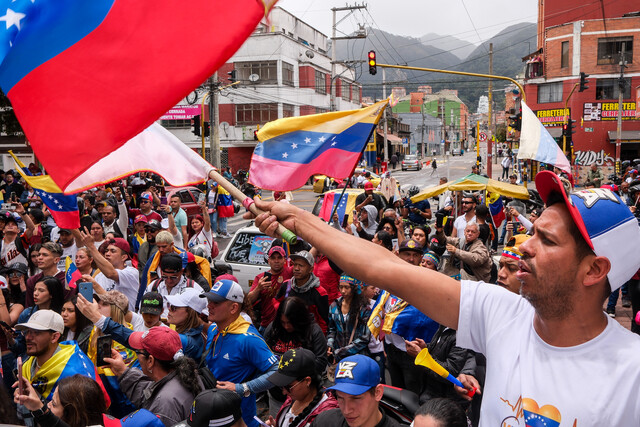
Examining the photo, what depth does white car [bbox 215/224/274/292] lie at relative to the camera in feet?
30.2

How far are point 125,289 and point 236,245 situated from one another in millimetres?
3094

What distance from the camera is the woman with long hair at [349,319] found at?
5.73 m

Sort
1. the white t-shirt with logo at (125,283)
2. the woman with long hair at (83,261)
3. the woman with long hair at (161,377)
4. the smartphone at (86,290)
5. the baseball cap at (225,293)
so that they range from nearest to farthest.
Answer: the woman with long hair at (161,377), the baseball cap at (225,293), the smartphone at (86,290), the white t-shirt with logo at (125,283), the woman with long hair at (83,261)

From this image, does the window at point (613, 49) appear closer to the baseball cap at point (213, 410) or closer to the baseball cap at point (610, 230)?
the baseball cap at point (213, 410)

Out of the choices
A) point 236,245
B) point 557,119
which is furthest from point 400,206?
point 557,119

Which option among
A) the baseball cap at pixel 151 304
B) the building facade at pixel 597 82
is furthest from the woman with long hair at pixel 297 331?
the building facade at pixel 597 82

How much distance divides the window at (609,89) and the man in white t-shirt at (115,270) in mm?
42722

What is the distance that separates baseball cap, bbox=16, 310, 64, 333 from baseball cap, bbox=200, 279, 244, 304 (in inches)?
46.6

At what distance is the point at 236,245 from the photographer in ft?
31.8

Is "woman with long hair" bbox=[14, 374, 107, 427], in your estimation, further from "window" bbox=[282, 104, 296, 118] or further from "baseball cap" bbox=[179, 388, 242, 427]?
"window" bbox=[282, 104, 296, 118]

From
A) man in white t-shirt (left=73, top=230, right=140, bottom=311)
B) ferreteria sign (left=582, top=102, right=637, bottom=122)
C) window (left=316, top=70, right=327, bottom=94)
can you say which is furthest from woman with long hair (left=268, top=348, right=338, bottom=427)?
window (left=316, top=70, right=327, bottom=94)

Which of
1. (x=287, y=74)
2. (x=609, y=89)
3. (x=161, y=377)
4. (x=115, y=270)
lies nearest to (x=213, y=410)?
(x=161, y=377)

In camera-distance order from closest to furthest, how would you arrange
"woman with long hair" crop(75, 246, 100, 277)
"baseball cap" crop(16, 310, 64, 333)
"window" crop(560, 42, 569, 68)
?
"baseball cap" crop(16, 310, 64, 333), "woman with long hair" crop(75, 246, 100, 277), "window" crop(560, 42, 569, 68)

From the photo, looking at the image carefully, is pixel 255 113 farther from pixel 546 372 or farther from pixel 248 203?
pixel 546 372
